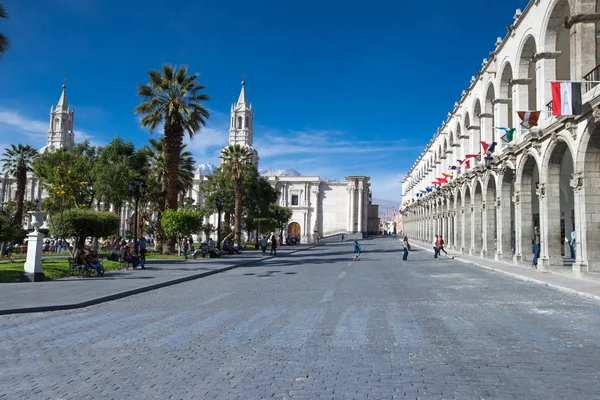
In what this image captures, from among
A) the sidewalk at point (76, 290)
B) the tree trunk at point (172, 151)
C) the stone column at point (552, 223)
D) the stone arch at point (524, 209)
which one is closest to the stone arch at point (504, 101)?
the stone arch at point (524, 209)

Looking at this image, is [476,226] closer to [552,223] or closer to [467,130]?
[467,130]

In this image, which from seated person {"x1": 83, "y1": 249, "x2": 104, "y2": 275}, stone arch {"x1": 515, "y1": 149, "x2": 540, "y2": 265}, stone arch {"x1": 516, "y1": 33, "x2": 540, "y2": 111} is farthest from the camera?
stone arch {"x1": 516, "y1": 33, "x2": 540, "y2": 111}

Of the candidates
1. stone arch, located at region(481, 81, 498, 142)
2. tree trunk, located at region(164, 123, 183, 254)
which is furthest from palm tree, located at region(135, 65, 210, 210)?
stone arch, located at region(481, 81, 498, 142)

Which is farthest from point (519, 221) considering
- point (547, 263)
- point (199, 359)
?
point (199, 359)

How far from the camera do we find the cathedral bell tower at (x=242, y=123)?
95.8 m

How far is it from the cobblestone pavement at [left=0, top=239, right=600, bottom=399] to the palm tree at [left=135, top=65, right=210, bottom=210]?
62.3ft

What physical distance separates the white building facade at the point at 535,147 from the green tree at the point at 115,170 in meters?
23.4

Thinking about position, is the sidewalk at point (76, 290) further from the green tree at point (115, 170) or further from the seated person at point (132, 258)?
the green tree at point (115, 170)

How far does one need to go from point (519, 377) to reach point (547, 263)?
15725 millimetres

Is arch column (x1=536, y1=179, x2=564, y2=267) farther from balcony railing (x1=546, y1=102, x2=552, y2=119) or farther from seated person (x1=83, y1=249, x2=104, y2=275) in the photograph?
seated person (x1=83, y1=249, x2=104, y2=275)

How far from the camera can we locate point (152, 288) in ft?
49.4

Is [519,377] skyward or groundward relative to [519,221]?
groundward

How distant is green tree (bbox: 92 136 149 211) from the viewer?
32.6 m

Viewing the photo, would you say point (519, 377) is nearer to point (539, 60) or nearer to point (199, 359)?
point (199, 359)
